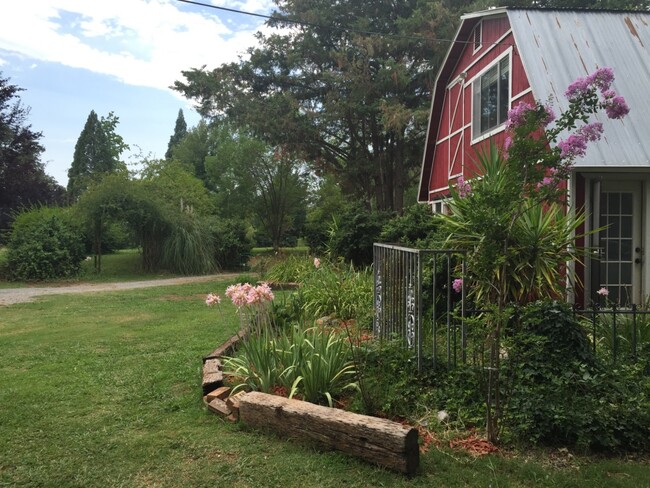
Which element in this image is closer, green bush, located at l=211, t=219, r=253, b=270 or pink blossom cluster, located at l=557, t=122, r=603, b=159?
pink blossom cluster, located at l=557, t=122, r=603, b=159

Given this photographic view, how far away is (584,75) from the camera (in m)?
8.19

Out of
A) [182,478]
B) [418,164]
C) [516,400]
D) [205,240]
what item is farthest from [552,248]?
[418,164]

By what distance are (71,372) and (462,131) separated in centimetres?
988

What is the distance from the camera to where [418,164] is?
22.9 metres

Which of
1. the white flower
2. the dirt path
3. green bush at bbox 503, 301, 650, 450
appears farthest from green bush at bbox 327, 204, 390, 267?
the white flower

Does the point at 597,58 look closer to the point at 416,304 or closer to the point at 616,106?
the point at 616,106

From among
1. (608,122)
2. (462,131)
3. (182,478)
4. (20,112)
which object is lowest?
(182,478)

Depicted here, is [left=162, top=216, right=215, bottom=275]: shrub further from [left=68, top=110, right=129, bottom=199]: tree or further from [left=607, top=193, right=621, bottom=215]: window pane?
[left=68, top=110, right=129, bottom=199]: tree

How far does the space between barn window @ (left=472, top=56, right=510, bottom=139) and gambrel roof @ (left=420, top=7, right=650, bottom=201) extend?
85 cm

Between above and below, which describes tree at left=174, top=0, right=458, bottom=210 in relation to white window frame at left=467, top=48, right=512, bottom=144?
above

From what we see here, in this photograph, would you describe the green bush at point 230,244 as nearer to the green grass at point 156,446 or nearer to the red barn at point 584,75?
the red barn at point 584,75

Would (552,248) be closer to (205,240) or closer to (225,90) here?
(205,240)

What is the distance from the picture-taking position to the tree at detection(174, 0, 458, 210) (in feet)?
64.3

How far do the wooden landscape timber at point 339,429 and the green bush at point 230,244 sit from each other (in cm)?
1680
